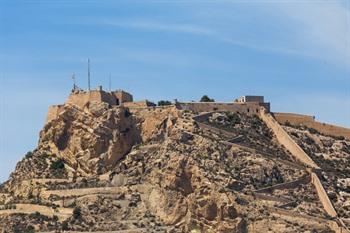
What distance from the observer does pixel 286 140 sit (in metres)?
121

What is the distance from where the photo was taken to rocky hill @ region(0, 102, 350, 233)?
107938mm

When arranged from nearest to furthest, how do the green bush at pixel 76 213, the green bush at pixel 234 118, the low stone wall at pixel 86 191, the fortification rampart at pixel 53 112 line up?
the green bush at pixel 76 213
the low stone wall at pixel 86 191
the green bush at pixel 234 118
the fortification rampart at pixel 53 112

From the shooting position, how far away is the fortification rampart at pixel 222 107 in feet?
401

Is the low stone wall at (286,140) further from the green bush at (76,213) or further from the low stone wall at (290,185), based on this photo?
the green bush at (76,213)

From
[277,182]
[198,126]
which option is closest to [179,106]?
[198,126]

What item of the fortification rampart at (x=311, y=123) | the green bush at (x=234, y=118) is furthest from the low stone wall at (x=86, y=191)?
the fortification rampart at (x=311, y=123)

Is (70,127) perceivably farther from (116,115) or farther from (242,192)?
(242,192)

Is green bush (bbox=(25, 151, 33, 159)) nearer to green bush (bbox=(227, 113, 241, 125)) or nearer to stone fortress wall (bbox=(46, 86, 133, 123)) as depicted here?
stone fortress wall (bbox=(46, 86, 133, 123))

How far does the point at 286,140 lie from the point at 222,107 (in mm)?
7234

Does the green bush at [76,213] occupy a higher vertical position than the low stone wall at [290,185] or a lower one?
lower

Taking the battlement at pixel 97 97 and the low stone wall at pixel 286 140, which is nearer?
the low stone wall at pixel 286 140

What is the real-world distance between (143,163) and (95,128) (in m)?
6.24

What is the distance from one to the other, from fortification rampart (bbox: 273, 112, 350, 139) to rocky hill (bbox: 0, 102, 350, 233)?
1028mm

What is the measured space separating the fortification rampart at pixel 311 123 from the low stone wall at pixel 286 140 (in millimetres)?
1902
